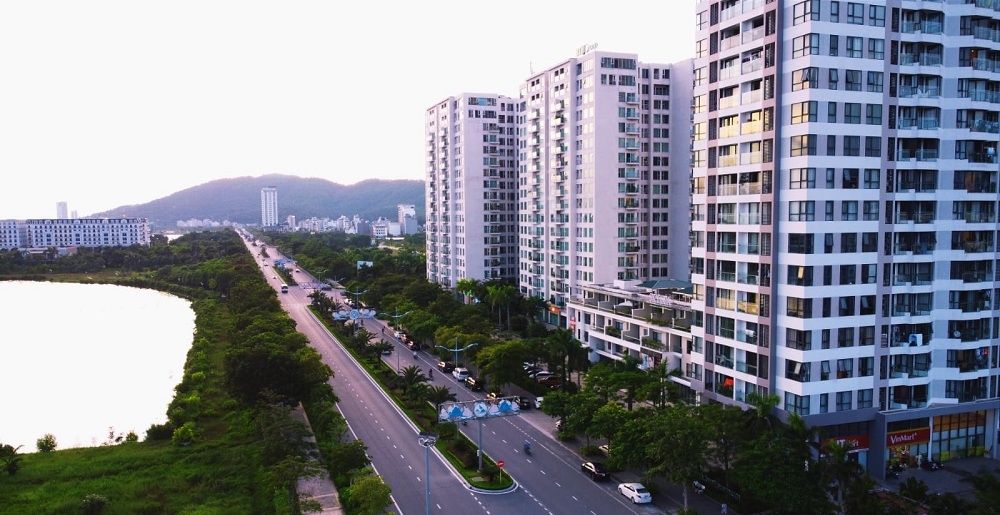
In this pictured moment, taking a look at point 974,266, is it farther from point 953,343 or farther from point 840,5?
point 840,5

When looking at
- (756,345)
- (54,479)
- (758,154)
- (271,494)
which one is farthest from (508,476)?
(54,479)

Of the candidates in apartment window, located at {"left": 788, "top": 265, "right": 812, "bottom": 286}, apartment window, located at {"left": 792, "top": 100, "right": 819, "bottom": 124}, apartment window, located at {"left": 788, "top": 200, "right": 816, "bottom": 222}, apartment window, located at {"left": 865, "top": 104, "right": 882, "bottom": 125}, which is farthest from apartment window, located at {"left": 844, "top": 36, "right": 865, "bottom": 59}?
apartment window, located at {"left": 788, "top": 265, "right": 812, "bottom": 286}

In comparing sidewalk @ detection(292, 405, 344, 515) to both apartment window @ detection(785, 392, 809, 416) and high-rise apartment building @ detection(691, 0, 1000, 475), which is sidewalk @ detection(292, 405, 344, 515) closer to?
high-rise apartment building @ detection(691, 0, 1000, 475)

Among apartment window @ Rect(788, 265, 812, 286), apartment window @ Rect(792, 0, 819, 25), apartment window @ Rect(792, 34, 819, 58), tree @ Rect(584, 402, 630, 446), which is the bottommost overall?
tree @ Rect(584, 402, 630, 446)

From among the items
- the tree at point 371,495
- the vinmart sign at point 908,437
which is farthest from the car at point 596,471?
the vinmart sign at point 908,437

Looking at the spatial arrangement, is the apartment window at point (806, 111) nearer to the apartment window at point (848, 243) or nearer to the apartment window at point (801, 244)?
the apartment window at point (801, 244)

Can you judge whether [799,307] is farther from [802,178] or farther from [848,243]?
[802,178]
